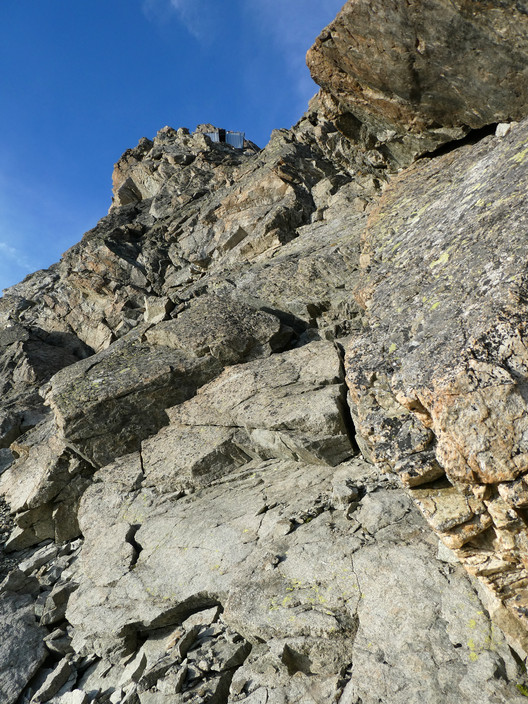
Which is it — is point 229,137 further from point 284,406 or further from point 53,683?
point 53,683

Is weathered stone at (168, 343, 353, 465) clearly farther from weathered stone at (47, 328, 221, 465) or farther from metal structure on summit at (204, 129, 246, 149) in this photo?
metal structure on summit at (204, 129, 246, 149)

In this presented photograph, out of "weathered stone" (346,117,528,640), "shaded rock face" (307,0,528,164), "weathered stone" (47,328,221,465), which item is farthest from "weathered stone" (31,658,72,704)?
"shaded rock face" (307,0,528,164)

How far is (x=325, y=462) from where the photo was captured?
13.9 m

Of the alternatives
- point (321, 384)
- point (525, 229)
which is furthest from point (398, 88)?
point (321, 384)

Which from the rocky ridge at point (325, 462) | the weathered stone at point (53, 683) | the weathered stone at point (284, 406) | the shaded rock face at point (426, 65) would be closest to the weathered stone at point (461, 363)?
the rocky ridge at point (325, 462)

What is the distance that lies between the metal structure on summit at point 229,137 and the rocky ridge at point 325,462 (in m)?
51.1

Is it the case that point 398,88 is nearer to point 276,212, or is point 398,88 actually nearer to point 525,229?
point 525,229

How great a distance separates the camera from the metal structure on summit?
6812 centimetres

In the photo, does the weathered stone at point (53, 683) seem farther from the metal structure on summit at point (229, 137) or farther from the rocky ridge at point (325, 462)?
the metal structure on summit at point (229, 137)

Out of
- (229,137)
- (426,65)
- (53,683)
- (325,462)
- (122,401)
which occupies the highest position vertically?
(229,137)

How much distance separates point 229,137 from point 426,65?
6480 centimetres

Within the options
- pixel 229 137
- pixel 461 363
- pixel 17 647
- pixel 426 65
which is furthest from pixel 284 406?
pixel 229 137

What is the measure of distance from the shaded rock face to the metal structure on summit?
57.3 meters

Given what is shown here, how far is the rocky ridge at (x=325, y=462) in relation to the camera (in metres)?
7.52
